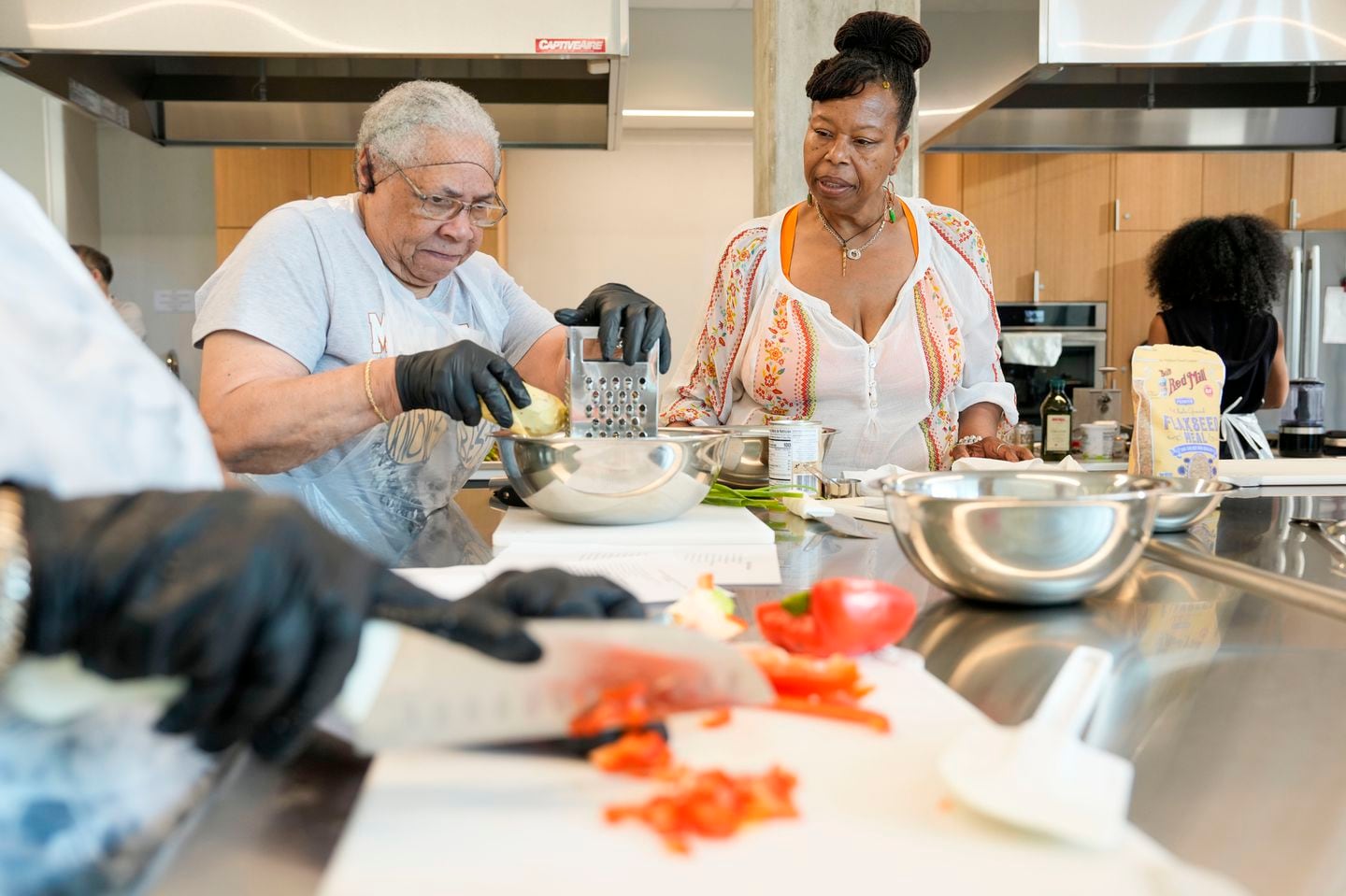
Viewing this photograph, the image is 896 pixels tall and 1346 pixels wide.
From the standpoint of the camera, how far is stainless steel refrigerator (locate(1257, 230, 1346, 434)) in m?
5.30

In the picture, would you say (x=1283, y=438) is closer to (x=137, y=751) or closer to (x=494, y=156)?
(x=494, y=156)

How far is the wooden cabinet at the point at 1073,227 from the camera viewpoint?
565 centimetres

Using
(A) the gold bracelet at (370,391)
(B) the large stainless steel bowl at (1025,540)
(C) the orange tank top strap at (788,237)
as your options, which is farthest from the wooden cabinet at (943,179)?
(B) the large stainless steel bowl at (1025,540)

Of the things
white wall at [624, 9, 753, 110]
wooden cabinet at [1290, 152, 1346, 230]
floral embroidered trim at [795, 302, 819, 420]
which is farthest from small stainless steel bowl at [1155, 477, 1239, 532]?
wooden cabinet at [1290, 152, 1346, 230]

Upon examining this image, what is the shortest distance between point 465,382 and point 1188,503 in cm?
89

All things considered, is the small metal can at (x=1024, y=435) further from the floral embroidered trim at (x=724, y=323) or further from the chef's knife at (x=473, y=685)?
the chef's knife at (x=473, y=685)

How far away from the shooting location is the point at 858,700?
25.5 inches

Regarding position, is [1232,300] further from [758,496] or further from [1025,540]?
[1025,540]

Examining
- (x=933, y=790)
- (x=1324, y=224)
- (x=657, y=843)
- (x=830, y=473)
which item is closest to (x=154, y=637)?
(x=657, y=843)

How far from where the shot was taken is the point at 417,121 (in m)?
1.62

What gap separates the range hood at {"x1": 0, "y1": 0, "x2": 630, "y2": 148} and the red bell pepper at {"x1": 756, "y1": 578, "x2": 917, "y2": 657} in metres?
2.02

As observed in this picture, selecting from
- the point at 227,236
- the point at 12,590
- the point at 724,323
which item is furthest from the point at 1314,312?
the point at 12,590

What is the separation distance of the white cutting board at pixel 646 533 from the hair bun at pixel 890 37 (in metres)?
1.24

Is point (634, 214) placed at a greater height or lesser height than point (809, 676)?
greater
